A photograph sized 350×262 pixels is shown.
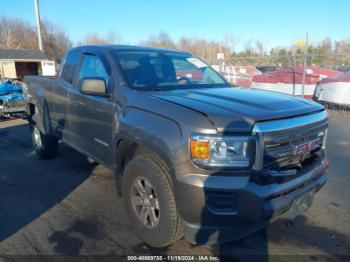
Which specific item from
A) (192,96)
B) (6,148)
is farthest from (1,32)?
(192,96)

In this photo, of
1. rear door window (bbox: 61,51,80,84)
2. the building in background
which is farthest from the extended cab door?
the building in background

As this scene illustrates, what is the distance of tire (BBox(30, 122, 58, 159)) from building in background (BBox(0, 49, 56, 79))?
2732cm

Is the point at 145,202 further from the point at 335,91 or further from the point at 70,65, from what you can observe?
the point at 335,91

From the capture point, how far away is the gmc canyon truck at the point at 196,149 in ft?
7.73

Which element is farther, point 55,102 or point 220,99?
point 55,102

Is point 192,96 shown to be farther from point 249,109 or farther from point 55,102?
point 55,102

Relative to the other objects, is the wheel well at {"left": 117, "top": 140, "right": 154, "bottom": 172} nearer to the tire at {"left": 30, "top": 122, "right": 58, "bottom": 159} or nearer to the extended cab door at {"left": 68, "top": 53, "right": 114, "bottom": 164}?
the extended cab door at {"left": 68, "top": 53, "right": 114, "bottom": 164}

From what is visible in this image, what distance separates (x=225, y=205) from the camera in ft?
7.79

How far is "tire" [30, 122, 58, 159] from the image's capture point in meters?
5.56

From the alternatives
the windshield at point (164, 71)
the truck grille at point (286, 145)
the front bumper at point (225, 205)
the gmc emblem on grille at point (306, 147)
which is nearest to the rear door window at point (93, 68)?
the windshield at point (164, 71)

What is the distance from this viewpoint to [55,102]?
489 centimetres

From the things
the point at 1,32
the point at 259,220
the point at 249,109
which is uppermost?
the point at 1,32

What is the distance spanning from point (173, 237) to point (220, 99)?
52.0 inches

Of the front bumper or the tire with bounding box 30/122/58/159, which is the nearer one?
the front bumper
